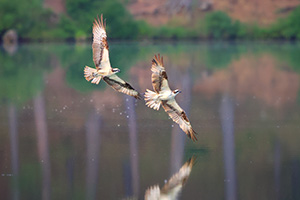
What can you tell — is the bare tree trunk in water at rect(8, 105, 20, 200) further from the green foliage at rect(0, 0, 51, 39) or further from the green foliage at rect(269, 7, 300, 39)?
the green foliage at rect(269, 7, 300, 39)

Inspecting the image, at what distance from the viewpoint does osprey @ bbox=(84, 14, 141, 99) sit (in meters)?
7.95

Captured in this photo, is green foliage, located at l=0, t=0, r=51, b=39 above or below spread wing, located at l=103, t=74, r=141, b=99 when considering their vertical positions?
above

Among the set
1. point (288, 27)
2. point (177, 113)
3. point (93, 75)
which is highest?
point (288, 27)

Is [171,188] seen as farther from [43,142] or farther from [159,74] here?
[43,142]

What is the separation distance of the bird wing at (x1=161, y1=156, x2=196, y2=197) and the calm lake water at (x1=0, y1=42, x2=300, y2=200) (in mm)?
62

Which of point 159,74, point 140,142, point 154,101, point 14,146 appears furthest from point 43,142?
point 159,74

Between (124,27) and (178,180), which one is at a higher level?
(124,27)

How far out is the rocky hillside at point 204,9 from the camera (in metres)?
44.6

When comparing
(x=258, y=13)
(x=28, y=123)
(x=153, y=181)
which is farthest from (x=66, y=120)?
(x=258, y=13)

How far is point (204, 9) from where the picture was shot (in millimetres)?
45375

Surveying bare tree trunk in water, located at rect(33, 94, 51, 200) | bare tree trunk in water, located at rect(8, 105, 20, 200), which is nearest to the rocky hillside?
bare tree trunk in water, located at rect(33, 94, 51, 200)

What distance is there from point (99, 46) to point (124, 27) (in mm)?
32126

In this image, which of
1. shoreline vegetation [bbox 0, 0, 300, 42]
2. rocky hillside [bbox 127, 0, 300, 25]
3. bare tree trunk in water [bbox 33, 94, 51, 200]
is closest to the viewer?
bare tree trunk in water [bbox 33, 94, 51, 200]

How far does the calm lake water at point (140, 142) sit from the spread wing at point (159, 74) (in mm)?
760
